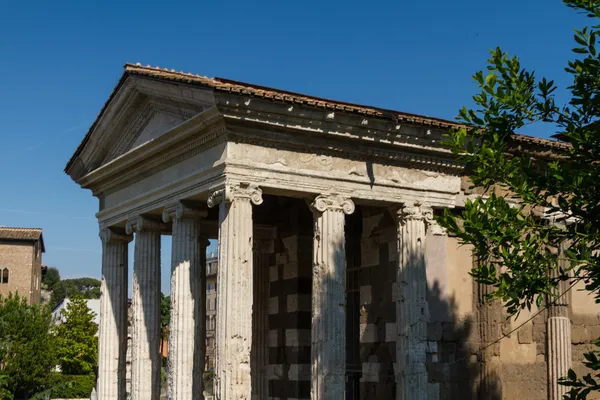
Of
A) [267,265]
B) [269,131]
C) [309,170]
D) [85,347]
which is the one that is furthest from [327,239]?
[85,347]

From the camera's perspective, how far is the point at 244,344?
Answer: 12.0m

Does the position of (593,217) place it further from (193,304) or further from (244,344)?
(193,304)

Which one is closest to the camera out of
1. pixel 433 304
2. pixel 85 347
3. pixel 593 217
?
pixel 593 217

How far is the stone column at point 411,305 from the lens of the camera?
13250 mm

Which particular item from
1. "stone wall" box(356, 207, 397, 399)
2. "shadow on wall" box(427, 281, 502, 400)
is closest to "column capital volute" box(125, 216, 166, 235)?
"stone wall" box(356, 207, 397, 399)

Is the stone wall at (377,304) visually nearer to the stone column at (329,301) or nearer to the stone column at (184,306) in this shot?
the stone column at (329,301)

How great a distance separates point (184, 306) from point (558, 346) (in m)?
6.58

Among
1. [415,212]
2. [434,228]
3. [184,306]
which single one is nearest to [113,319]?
[184,306]

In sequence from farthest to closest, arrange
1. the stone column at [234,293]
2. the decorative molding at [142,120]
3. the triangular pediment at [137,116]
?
1. the decorative molding at [142,120]
2. the triangular pediment at [137,116]
3. the stone column at [234,293]

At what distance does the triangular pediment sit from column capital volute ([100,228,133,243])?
53.2 inches

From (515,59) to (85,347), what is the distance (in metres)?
39.8

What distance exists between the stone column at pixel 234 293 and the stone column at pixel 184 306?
1361mm

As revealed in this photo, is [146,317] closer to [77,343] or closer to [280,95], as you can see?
[280,95]

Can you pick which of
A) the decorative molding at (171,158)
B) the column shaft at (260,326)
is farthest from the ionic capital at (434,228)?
the column shaft at (260,326)
